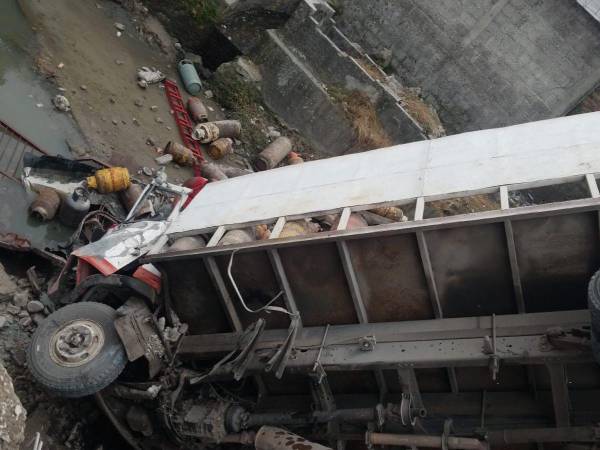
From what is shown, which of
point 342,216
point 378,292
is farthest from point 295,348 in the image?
point 342,216

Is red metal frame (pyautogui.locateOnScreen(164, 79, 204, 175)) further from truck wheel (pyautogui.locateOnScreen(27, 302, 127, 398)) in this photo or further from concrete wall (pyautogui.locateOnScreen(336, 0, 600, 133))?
concrete wall (pyautogui.locateOnScreen(336, 0, 600, 133))

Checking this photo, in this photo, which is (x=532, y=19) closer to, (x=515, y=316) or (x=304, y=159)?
(x=304, y=159)

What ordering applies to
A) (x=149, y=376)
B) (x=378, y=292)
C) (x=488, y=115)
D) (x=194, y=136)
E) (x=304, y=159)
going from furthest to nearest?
(x=488, y=115), (x=304, y=159), (x=194, y=136), (x=149, y=376), (x=378, y=292)

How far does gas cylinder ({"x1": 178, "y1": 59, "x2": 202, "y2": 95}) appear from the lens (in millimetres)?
10125

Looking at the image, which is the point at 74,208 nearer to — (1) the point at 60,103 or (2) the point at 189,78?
(1) the point at 60,103

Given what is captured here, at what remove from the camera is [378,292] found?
4.52 m

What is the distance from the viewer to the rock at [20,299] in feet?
18.2

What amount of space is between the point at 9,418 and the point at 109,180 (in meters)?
3.51

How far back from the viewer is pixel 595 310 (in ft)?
11.1

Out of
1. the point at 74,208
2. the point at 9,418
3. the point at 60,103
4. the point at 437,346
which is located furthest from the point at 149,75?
the point at 437,346

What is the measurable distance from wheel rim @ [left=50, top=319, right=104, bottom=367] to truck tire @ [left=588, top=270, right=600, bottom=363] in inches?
143

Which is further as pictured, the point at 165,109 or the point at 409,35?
the point at 409,35

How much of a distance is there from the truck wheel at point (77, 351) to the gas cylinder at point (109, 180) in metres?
2.32

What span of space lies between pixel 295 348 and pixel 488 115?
975 centimetres
